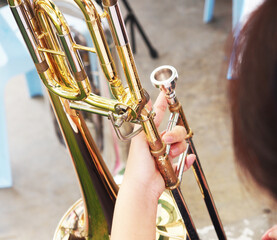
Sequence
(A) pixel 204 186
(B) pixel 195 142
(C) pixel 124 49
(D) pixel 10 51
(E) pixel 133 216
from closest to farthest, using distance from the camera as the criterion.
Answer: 1. (C) pixel 124 49
2. (E) pixel 133 216
3. (A) pixel 204 186
4. (D) pixel 10 51
5. (B) pixel 195 142

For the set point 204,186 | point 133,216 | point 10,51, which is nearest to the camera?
point 133,216

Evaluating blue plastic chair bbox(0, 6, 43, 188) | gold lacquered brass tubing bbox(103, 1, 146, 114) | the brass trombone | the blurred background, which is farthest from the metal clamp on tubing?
blue plastic chair bbox(0, 6, 43, 188)

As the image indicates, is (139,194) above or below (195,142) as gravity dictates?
below

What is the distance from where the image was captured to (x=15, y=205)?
161 centimetres

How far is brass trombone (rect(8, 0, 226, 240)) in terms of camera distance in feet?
1.78

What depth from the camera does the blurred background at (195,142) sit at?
1.46 m

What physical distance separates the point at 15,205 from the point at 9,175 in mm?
128

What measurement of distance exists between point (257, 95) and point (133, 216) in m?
0.31

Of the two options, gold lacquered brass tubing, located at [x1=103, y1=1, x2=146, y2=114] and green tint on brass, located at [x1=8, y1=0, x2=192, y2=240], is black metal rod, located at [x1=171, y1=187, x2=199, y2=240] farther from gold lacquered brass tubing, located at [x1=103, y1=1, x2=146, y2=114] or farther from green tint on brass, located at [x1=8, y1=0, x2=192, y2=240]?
gold lacquered brass tubing, located at [x1=103, y1=1, x2=146, y2=114]

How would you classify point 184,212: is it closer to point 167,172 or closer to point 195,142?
point 167,172

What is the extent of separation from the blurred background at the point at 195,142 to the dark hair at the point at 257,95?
59 centimetres

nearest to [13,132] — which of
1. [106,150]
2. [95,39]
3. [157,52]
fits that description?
[106,150]

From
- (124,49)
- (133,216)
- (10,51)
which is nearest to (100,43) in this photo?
(124,49)

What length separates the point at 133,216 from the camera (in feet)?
2.14
